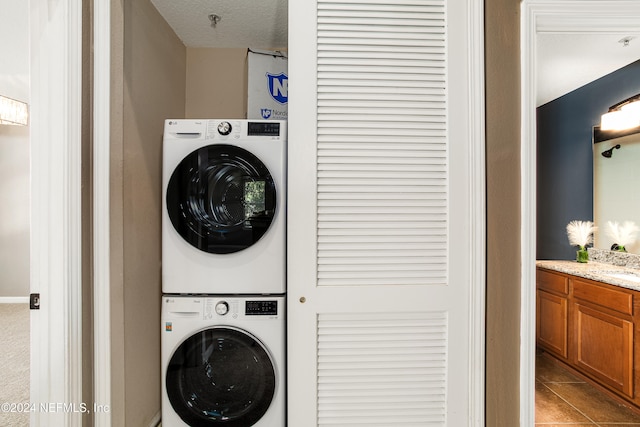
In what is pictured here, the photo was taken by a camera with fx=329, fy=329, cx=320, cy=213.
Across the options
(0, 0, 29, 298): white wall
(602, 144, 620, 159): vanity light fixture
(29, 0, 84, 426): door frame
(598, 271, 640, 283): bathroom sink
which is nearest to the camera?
(29, 0, 84, 426): door frame

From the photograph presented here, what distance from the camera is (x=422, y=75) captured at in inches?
58.6

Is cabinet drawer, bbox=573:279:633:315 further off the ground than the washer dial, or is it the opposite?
the washer dial

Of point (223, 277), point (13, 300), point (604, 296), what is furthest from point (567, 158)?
point (13, 300)

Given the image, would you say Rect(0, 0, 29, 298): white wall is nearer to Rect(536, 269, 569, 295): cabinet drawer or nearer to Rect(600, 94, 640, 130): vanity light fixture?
Rect(536, 269, 569, 295): cabinet drawer

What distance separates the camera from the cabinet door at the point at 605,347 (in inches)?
82.4

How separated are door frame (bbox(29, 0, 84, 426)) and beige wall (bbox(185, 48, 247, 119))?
→ 3.59 ft

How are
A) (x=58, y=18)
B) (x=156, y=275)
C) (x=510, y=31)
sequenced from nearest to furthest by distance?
(x=58, y=18) < (x=510, y=31) < (x=156, y=275)

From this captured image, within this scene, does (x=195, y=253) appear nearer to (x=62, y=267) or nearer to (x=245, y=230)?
(x=245, y=230)

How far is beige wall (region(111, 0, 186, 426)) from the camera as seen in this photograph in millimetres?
1419

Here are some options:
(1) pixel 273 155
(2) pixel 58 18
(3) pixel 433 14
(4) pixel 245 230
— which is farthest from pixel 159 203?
(3) pixel 433 14

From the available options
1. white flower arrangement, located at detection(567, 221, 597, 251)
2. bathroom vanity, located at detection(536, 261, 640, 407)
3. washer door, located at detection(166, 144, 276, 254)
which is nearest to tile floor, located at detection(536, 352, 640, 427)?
bathroom vanity, located at detection(536, 261, 640, 407)

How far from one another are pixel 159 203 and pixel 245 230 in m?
0.58

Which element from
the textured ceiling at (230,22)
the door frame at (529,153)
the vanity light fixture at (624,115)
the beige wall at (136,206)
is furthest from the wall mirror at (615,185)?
the beige wall at (136,206)

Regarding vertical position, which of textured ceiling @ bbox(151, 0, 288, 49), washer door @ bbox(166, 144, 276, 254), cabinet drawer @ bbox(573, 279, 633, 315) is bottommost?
cabinet drawer @ bbox(573, 279, 633, 315)
